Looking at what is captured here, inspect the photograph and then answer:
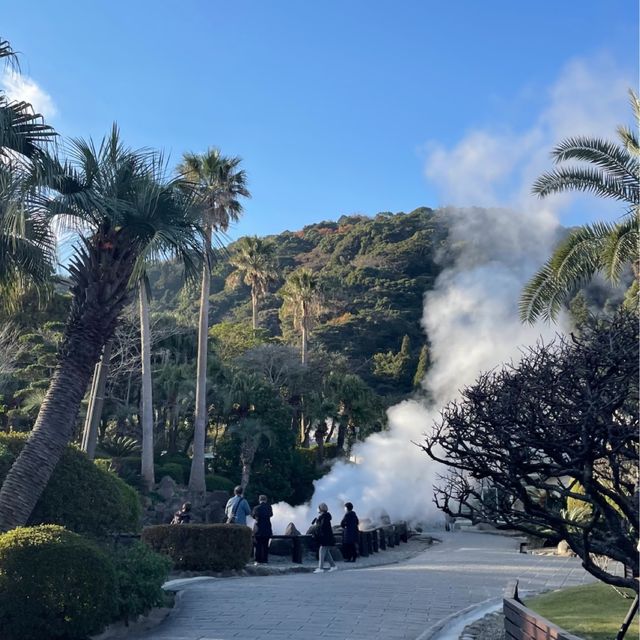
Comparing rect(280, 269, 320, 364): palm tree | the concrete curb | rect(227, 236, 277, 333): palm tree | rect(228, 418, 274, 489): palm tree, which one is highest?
rect(227, 236, 277, 333): palm tree

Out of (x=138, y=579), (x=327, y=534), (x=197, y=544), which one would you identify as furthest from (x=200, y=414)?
(x=138, y=579)

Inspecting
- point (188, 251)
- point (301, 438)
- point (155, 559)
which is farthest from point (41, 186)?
point (301, 438)

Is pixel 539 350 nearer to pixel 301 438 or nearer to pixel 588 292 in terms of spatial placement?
pixel 301 438

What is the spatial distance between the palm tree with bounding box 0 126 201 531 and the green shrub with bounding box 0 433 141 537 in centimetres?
134

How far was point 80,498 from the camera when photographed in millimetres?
11898

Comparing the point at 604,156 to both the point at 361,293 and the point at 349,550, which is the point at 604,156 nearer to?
the point at 349,550

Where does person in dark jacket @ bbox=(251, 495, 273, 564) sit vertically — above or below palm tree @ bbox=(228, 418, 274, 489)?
below

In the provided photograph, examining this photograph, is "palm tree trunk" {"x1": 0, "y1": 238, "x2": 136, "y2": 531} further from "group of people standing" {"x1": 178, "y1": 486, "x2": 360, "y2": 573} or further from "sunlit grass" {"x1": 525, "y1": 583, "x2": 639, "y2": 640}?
"sunlit grass" {"x1": 525, "y1": 583, "x2": 639, "y2": 640}

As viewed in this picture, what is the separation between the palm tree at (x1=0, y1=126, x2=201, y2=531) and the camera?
11.1 meters

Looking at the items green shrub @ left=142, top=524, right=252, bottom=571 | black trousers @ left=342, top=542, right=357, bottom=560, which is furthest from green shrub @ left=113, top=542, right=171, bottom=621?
black trousers @ left=342, top=542, right=357, bottom=560

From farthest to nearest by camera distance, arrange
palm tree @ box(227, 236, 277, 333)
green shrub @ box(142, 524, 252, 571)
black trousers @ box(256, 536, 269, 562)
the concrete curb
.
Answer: palm tree @ box(227, 236, 277, 333)
black trousers @ box(256, 536, 269, 562)
green shrub @ box(142, 524, 252, 571)
the concrete curb

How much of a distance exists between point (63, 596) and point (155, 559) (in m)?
1.95

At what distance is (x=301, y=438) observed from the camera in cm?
5247

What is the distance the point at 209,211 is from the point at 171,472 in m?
12.2
